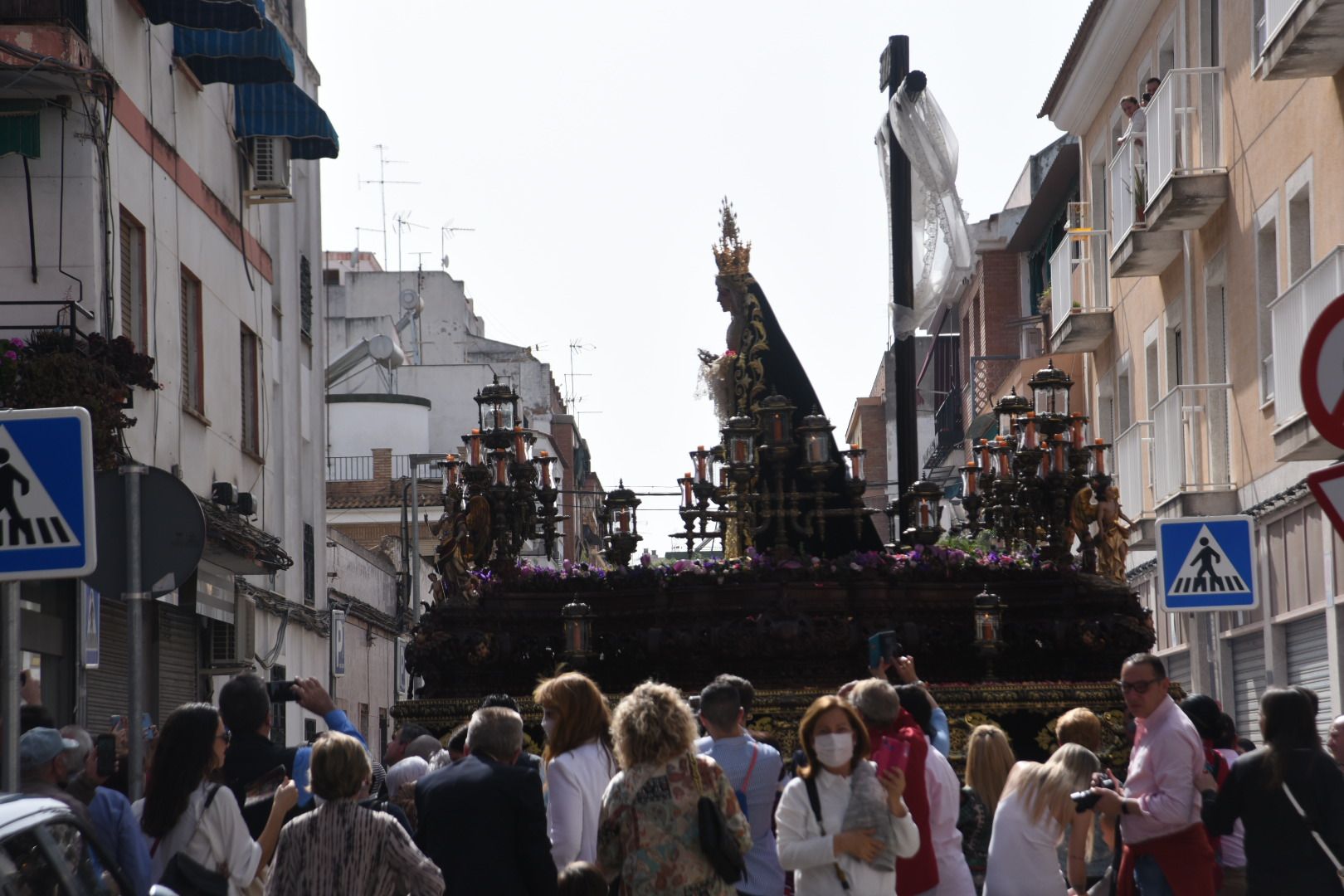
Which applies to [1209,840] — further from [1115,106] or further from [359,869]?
[1115,106]

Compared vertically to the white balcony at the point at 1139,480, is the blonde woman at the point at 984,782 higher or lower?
lower

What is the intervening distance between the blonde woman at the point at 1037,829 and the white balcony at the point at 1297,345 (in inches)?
320

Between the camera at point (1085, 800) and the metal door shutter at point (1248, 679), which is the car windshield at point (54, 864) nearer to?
the camera at point (1085, 800)

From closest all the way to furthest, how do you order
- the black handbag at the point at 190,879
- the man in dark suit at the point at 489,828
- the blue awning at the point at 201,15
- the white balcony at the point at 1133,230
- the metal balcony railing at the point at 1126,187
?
the black handbag at the point at 190,879, the man in dark suit at the point at 489,828, the blue awning at the point at 201,15, the white balcony at the point at 1133,230, the metal balcony railing at the point at 1126,187

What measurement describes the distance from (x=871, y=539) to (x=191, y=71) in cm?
981

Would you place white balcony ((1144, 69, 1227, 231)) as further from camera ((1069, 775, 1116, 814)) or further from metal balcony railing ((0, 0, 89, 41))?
camera ((1069, 775, 1116, 814))

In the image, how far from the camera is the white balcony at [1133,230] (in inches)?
931

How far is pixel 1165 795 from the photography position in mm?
8594

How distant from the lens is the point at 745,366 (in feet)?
59.4

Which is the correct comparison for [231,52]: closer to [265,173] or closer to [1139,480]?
[265,173]

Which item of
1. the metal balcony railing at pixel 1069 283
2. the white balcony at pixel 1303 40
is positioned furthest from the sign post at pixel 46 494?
the metal balcony railing at pixel 1069 283

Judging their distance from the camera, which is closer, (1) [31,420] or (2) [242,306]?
(1) [31,420]

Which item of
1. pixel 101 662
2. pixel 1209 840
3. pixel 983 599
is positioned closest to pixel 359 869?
pixel 1209 840

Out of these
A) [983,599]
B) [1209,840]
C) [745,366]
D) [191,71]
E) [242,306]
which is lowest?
[1209,840]
